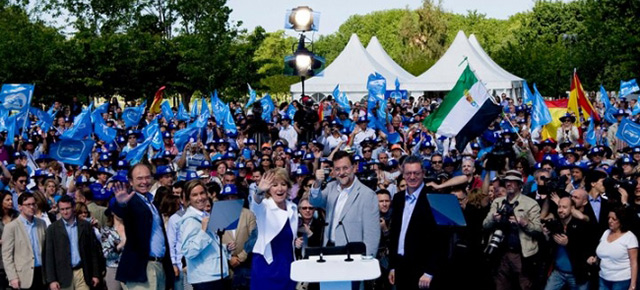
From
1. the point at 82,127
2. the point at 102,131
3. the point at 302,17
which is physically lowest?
the point at 102,131

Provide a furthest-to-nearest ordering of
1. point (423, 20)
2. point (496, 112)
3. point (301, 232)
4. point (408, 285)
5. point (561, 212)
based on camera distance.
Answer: point (423, 20) < point (496, 112) < point (561, 212) < point (301, 232) < point (408, 285)

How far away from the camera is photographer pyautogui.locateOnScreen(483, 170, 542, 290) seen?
10.9 m

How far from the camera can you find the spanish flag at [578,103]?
23005 mm

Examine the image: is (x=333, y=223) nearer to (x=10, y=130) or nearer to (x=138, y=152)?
(x=138, y=152)

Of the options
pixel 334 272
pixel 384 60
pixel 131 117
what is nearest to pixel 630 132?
pixel 131 117

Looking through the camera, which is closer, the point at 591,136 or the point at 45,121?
the point at 591,136

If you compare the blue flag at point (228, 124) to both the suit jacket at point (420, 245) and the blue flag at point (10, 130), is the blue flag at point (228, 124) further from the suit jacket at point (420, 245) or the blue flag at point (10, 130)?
the suit jacket at point (420, 245)

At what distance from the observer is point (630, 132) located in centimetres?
1834

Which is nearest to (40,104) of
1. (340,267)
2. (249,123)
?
(249,123)

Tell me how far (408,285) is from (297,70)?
7.94m

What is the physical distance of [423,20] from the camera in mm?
96250

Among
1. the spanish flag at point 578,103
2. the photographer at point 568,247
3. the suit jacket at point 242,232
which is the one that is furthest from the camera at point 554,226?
the spanish flag at point 578,103

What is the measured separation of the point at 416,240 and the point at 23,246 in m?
4.78

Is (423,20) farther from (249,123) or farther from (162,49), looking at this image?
(249,123)
